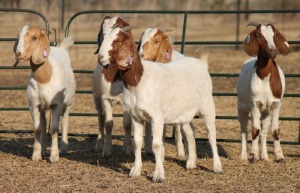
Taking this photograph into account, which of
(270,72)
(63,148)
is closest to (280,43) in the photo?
(270,72)

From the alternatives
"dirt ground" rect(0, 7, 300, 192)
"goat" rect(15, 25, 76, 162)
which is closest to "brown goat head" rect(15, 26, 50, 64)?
"goat" rect(15, 25, 76, 162)

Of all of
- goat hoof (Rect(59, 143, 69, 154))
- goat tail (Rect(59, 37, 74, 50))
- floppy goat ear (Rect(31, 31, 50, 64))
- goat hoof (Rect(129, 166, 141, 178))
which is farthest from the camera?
goat tail (Rect(59, 37, 74, 50))

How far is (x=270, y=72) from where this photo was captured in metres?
9.83

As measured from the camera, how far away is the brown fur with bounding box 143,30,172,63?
9852 mm

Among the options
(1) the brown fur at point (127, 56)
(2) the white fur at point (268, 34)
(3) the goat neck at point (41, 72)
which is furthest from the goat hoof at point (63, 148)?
(2) the white fur at point (268, 34)

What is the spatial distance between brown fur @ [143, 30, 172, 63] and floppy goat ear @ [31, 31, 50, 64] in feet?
4.27

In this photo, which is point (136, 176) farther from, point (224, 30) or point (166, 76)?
point (224, 30)

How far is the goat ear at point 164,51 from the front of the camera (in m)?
9.94

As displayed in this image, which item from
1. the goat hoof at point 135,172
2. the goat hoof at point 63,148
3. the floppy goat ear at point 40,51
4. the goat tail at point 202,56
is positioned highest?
the floppy goat ear at point 40,51

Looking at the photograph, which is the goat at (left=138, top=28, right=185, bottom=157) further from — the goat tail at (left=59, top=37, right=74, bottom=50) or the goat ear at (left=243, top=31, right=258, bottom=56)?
the goat tail at (left=59, top=37, right=74, bottom=50)

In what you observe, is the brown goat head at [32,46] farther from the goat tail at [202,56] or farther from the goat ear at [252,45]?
the goat ear at [252,45]

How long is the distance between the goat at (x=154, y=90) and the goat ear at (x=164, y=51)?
719mm

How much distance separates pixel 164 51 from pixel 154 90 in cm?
158

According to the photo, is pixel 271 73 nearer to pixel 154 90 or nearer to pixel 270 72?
pixel 270 72
